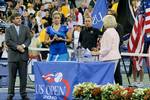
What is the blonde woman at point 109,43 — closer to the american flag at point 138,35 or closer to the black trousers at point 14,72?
Result: the black trousers at point 14,72

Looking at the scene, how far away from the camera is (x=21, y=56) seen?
1220 centimetres

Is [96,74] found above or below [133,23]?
below

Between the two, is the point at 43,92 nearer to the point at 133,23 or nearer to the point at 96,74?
the point at 96,74

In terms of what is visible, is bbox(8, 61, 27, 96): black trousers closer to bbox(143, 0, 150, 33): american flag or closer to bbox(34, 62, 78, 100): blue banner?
bbox(34, 62, 78, 100): blue banner

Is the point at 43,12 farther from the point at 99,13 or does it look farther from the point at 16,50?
the point at 16,50

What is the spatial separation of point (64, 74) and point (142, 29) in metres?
3.40

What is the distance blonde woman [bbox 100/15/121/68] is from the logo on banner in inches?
40.8

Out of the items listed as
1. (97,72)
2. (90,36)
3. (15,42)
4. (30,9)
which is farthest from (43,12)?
(97,72)

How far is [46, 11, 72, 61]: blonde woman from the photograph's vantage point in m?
12.1

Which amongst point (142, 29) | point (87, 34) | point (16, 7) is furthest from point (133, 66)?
point (16, 7)

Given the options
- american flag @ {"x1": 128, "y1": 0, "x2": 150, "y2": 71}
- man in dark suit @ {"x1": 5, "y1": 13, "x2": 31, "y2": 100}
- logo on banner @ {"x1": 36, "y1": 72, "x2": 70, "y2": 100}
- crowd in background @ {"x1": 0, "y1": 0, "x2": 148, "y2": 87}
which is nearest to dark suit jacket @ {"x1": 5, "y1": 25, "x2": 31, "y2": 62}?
man in dark suit @ {"x1": 5, "y1": 13, "x2": 31, "y2": 100}

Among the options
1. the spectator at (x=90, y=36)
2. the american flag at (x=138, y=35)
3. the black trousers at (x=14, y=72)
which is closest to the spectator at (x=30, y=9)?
the american flag at (x=138, y=35)

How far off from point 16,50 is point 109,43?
6.79 feet

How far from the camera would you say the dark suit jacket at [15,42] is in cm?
1215
